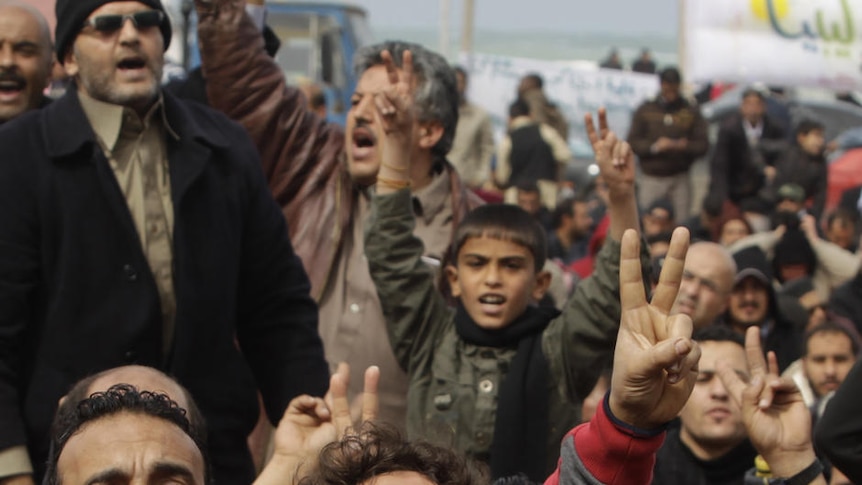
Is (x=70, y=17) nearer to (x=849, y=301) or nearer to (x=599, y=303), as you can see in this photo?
(x=599, y=303)

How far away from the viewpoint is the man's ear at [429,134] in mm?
6027

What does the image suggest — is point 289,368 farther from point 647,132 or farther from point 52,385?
point 647,132

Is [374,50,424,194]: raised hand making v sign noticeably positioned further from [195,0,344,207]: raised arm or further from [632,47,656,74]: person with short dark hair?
[632,47,656,74]: person with short dark hair

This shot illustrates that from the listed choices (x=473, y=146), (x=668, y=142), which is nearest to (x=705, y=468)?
(x=668, y=142)

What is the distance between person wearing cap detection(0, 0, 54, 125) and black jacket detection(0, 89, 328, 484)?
2.51 ft

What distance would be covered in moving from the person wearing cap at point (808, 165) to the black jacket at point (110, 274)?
1221 centimetres

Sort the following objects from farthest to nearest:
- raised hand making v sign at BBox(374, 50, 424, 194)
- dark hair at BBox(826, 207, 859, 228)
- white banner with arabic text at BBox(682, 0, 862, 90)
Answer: white banner with arabic text at BBox(682, 0, 862, 90), dark hair at BBox(826, 207, 859, 228), raised hand making v sign at BBox(374, 50, 424, 194)

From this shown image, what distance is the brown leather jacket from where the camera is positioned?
579cm

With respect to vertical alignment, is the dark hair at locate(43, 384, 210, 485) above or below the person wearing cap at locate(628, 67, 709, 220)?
above

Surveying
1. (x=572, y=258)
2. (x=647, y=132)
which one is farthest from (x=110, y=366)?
(x=647, y=132)

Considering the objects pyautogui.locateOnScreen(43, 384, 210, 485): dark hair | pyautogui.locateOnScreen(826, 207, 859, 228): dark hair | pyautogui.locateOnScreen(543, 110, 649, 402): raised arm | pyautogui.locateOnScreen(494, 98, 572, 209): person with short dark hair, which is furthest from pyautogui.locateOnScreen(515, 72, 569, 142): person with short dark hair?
pyautogui.locateOnScreen(43, 384, 210, 485): dark hair

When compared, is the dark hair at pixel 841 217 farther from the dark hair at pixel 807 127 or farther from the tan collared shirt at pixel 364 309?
the tan collared shirt at pixel 364 309

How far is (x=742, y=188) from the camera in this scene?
16766 mm

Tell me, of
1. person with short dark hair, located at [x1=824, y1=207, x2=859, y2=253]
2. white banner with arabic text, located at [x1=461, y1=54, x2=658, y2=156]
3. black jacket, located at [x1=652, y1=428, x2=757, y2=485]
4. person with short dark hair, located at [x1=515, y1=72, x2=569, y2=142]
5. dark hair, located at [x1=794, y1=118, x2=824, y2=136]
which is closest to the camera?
black jacket, located at [x1=652, y1=428, x2=757, y2=485]
